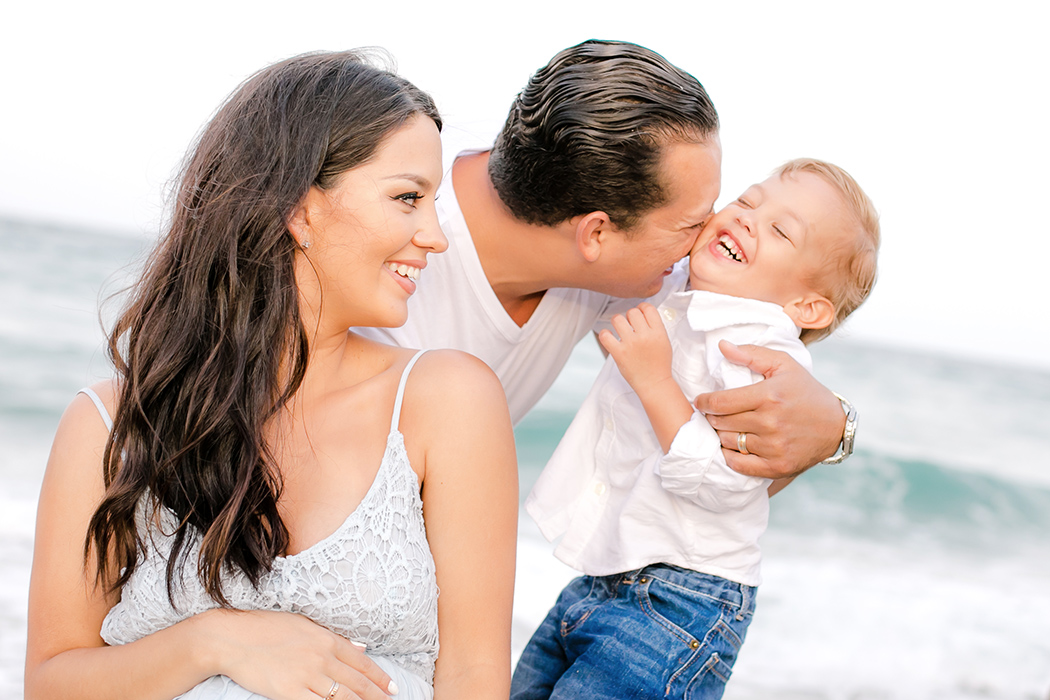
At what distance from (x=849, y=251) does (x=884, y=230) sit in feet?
8.06

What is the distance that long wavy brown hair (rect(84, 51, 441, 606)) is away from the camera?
1.86 metres

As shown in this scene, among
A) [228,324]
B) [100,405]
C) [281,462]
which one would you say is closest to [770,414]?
[281,462]

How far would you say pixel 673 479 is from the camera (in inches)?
88.7

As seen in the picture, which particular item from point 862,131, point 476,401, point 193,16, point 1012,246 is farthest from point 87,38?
point 1012,246

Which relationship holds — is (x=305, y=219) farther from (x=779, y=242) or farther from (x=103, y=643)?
(x=779, y=242)

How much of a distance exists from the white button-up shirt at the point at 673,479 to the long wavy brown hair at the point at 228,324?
3.17ft

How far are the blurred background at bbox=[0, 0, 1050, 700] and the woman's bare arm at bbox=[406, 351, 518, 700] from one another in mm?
1259

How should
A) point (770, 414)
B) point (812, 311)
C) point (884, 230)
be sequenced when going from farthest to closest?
1. point (884, 230)
2. point (812, 311)
3. point (770, 414)

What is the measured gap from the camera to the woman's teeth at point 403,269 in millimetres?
2053

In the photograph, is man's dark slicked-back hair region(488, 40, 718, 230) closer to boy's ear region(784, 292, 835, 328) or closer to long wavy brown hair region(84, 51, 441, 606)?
boy's ear region(784, 292, 835, 328)

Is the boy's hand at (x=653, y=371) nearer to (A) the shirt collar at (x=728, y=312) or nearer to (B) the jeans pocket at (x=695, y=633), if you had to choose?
(A) the shirt collar at (x=728, y=312)

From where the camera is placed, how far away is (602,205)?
256 centimetres

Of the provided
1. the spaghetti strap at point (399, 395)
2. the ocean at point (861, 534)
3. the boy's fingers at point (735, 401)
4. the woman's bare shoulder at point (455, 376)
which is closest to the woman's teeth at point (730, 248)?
the boy's fingers at point (735, 401)

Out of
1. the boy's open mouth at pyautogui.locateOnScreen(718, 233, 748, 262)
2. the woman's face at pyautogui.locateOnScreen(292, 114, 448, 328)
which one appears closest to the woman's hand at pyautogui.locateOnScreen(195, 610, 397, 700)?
the woman's face at pyautogui.locateOnScreen(292, 114, 448, 328)
